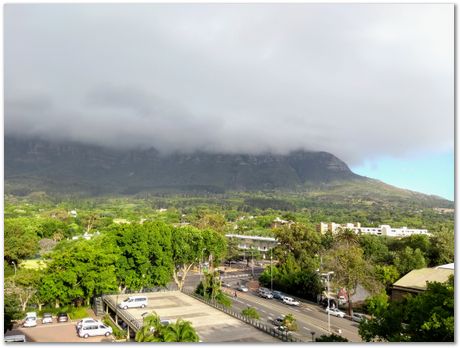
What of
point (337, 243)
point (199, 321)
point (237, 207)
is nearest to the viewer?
point (199, 321)

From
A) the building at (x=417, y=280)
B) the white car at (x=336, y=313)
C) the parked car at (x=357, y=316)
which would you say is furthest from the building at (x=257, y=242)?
the building at (x=417, y=280)

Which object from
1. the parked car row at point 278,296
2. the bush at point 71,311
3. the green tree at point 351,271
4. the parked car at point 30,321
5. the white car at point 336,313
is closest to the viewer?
the parked car at point 30,321

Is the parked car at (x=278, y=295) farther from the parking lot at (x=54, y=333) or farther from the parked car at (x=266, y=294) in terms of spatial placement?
the parking lot at (x=54, y=333)

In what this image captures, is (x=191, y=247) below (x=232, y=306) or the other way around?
the other way around

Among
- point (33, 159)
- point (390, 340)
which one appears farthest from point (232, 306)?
point (33, 159)

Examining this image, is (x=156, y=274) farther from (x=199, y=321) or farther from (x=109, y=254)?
(x=199, y=321)

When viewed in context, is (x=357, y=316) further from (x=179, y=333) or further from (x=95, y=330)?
(x=179, y=333)

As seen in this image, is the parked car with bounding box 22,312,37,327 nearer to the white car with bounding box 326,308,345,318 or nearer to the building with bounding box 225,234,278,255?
the white car with bounding box 326,308,345,318
